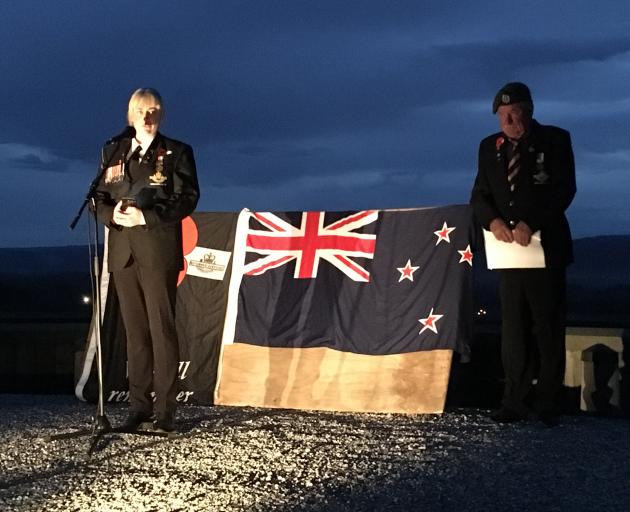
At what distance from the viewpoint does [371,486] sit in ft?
15.1

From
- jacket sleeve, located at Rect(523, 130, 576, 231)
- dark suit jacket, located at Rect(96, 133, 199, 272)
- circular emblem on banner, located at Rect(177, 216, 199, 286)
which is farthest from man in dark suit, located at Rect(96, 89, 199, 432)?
jacket sleeve, located at Rect(523, 130, 576, 231)

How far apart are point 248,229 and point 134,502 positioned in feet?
12.0

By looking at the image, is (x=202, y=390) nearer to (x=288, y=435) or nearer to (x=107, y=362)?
(x=107, y=362)

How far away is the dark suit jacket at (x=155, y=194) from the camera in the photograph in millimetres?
5770

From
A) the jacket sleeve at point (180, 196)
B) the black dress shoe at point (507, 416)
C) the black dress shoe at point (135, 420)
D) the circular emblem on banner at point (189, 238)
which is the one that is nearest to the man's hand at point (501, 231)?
the black dress shoe at point (507, 416)

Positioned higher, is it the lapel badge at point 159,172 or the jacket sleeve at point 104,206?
the lapel badge at point 159,172

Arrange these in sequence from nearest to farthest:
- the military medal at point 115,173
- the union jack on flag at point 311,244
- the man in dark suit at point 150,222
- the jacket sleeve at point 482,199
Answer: the man in dark suit at point 150,222, the military medal at point 115,173, the jacket sleeve at point 482,199, the union jack on flag at point 311,244

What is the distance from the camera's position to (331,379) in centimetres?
711

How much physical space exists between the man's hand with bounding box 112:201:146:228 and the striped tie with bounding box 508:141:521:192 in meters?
2.31

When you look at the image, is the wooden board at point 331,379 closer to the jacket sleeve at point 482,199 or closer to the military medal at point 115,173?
the jacket sleeve at point 482,199

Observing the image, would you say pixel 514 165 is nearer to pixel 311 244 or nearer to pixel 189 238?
pixel 311 244

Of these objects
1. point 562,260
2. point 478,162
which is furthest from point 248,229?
point 562,260

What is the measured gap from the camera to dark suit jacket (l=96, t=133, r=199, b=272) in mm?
5770

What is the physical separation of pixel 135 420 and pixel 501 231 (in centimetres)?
251
